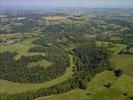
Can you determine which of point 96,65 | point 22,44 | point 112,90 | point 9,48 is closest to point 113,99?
point 112,90

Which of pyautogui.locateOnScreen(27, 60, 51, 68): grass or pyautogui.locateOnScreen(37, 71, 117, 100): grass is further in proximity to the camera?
pyautogui.locateOnScreen(27, 60, 51, 68): grass

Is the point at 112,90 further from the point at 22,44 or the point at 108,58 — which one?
the point at 22,44

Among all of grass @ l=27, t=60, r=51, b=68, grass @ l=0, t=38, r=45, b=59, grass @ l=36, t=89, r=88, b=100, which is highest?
grass @ l=0, t=38, r=45, b=59

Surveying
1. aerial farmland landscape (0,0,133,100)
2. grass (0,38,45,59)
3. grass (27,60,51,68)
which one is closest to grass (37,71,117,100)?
aerial farmland landscape (0,0,133,100)

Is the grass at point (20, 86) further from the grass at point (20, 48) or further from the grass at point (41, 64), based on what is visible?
the grass at point (20, 48)

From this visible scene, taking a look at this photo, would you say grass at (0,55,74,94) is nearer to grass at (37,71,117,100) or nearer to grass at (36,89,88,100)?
grass at (37,71,117,100)

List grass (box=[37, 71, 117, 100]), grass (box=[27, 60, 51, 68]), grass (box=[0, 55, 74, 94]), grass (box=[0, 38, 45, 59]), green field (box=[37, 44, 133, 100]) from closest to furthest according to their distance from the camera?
green field (box=[37, 44, 133, 100]) < grass (box=[37, 71, 117, 100]) < grass (box=[0, 55, 74, 94]) < grass (box=[27, 60, 51, 68]) < grass (box=[0, 38, 45, 59])

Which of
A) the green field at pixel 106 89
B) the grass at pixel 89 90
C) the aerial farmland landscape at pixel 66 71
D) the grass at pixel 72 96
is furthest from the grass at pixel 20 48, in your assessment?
the grass at pixel 72 96

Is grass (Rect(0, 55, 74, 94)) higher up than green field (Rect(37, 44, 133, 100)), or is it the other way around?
green field (Rect(37, 44, 133, 100))

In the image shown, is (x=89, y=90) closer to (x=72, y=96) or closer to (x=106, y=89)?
(x=106, y=89)

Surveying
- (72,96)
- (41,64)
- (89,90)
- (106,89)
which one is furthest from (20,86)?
(106,89)

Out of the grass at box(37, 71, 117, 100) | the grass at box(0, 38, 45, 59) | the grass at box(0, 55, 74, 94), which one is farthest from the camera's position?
the grass at box(0, 38, 45, 59)

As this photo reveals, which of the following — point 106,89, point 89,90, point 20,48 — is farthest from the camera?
point 20,48
